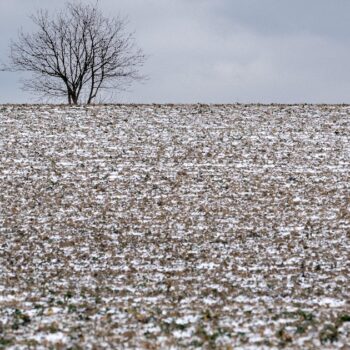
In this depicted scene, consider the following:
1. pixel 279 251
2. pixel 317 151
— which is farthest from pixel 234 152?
pixel 279 251

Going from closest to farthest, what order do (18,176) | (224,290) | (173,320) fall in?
(173,320) → (224,290) → (18,176)

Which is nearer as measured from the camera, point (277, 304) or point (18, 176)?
point (277, 304)

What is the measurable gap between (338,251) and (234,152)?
28.5 ft

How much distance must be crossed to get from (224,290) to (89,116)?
663 inches

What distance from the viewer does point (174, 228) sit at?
14.3 m

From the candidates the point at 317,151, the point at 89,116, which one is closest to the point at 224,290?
the point at 317,151

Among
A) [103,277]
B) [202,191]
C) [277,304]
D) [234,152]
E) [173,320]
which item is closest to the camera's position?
[173,320]

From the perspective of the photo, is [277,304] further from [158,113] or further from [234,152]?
[158,113]

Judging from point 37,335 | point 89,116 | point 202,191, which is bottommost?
point 37,335

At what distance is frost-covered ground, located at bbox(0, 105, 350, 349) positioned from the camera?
8469 millimetres

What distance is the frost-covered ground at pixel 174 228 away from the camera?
8.47 metres

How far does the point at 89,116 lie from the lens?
85.0ft

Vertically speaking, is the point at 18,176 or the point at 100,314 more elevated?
A: the point at 18,176

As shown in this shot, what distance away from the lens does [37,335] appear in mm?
8000
